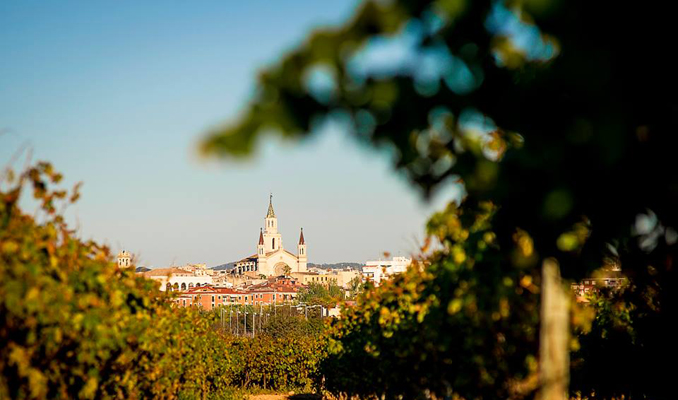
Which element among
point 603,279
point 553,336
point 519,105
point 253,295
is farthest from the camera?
point 253,295

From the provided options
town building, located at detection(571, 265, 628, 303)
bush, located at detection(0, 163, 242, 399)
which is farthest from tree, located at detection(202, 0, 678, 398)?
bush, located at detection(0, 163, 242, 399)

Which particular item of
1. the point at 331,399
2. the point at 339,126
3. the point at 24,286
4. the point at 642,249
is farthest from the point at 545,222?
the point at 331,399

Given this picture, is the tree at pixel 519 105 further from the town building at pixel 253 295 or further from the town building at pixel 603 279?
the town building at pixel 253 295

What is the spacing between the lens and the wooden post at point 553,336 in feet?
10.3

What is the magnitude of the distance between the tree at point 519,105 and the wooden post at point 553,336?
24.3 inches

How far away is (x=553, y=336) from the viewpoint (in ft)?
10.4

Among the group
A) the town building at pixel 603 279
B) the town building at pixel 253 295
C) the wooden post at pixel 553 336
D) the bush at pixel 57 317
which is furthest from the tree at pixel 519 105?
the town building at pixel 253 295

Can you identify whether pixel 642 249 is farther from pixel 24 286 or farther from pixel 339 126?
pixel 24 286

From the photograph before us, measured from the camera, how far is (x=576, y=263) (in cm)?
291

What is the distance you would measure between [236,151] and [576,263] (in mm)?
1653

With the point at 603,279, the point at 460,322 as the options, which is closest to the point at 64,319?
the point at 460,322

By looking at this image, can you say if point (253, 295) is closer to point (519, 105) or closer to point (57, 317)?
point (57, 317)

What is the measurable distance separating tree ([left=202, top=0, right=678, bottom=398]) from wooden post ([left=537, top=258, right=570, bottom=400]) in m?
0.62

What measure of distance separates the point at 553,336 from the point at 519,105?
4.31 feet
